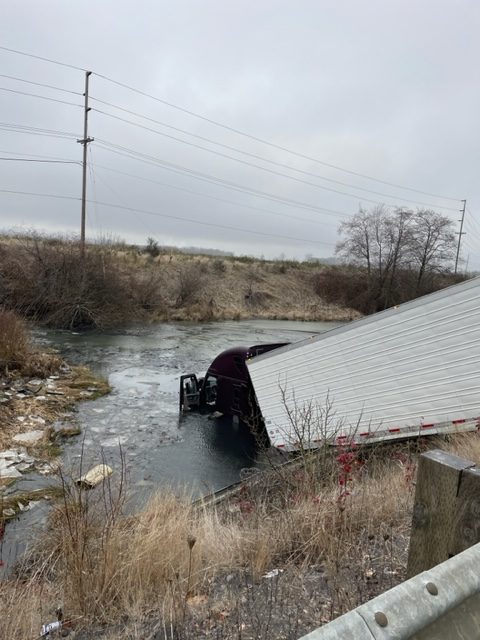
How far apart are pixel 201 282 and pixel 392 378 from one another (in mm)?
33629

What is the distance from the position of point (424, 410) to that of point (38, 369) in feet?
36.9

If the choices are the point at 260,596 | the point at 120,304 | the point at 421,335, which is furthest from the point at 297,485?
the point at 120,304

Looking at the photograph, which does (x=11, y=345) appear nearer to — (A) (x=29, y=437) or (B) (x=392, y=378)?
(A) (x=29, y=437)

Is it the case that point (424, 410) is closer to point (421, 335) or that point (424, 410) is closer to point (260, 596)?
point (421, 335)

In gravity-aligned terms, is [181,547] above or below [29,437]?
above

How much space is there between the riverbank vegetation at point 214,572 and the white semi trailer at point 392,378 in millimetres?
2760

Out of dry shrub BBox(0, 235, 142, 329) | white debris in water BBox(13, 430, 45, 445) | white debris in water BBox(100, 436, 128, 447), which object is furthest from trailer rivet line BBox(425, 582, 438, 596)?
dry shrub BBox(0, 235, 142, 329)

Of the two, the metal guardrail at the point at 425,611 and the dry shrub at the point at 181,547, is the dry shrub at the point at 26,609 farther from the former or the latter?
the metal guardrail at the point at 425,611

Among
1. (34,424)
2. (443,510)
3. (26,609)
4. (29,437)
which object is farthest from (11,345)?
(443,510)

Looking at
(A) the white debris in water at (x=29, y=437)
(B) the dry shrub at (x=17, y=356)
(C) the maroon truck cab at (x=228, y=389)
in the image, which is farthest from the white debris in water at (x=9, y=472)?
(B) the dry shrub at (x=17, y=356)

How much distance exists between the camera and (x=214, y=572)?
11.6ft

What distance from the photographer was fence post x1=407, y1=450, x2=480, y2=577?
2027 millimetres

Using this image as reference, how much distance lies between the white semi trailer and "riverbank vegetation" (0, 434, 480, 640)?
2.76 m

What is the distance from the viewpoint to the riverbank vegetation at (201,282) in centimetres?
2762
